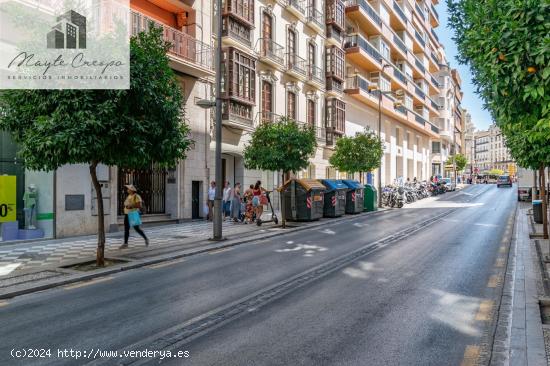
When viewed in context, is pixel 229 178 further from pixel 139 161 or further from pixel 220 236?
pixel 139 161

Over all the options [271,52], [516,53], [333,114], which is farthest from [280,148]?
Answer: [333,114]

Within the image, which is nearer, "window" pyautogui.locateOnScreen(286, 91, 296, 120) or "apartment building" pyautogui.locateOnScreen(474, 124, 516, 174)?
"window" pyautogui.locateOnScreen(286, 91, 296, 120)

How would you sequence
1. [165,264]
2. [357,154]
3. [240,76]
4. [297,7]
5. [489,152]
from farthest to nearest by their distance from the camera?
[489,152]
[297,7]
[357,154]
[240,76]
[165,264]

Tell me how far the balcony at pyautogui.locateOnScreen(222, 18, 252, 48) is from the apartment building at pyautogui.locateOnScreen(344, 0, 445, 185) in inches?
392

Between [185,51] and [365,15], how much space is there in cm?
2312

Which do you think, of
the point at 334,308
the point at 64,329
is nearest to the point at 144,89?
the point at 64,329

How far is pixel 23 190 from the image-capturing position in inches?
528

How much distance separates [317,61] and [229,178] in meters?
12.2

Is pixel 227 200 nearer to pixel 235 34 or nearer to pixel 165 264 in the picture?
pixel 235 34

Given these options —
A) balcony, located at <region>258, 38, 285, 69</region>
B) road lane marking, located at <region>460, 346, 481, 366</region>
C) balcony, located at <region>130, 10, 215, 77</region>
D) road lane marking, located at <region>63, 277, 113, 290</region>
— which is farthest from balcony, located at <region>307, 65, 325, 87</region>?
road lane marking, located at <region>460, 346, 481, 366</region>

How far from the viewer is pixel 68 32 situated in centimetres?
1233

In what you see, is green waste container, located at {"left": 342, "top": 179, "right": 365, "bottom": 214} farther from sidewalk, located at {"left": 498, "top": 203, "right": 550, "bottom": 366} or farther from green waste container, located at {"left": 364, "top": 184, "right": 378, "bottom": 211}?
sidewalk, located at {"left": 498, "top": 203, "right": 550, "bottom": 366}

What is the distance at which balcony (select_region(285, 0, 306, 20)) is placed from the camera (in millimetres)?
26781

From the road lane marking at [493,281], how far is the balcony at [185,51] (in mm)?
13013
